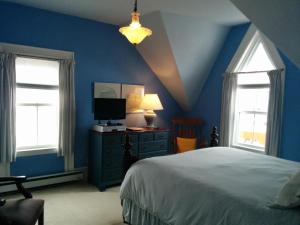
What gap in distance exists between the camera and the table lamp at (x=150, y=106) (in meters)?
4.47

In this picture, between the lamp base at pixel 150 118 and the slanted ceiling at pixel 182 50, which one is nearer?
the slanted ceiling at pixel 182 50

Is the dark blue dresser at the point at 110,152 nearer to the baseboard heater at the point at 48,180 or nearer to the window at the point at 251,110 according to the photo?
the baseboard heater at the point at 48,180

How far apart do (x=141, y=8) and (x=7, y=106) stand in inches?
89.1

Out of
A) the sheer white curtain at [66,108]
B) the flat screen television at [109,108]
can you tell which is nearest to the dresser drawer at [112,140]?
the flat screen television at [109,108]

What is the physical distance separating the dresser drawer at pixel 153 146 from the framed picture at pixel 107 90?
1.00 m

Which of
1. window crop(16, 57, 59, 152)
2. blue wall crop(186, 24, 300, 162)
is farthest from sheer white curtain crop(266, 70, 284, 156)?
window crop(16, 57, 59, 152)

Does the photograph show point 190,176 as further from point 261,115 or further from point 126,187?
point 261,115

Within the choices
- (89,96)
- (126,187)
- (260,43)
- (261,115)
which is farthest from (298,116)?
(89,96)

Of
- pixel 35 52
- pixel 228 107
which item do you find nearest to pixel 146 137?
pixel 228 107

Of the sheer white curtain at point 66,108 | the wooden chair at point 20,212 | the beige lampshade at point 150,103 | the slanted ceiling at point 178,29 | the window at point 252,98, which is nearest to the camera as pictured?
the wooden chair at point 20,212

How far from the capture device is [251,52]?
415cm

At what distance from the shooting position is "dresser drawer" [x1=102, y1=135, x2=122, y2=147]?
12.4 feet

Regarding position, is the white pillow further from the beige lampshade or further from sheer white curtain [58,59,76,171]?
sheer white curtain [58,59,76,171]

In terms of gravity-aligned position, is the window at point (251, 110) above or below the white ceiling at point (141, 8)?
below
